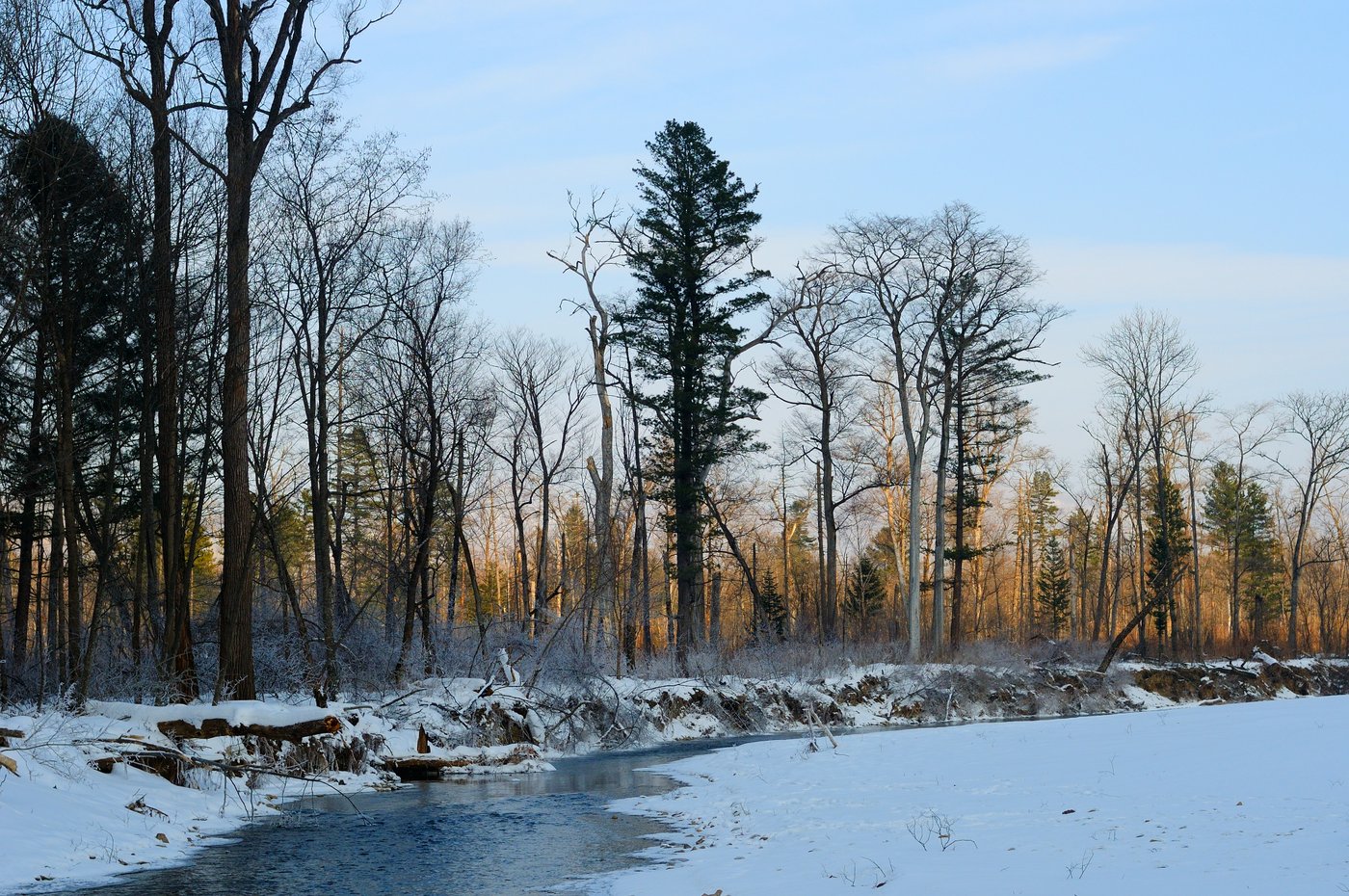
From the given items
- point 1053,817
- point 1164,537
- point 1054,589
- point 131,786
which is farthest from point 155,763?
point 1054,589

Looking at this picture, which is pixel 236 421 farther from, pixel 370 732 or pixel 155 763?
pixel 155 763

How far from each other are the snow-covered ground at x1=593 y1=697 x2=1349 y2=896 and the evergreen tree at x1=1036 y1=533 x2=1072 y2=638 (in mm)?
48284

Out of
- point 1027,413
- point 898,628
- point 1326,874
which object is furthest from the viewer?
point 898,628

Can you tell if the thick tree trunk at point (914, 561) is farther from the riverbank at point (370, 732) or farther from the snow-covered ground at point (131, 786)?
the snow-covered ground at point (131, 786)

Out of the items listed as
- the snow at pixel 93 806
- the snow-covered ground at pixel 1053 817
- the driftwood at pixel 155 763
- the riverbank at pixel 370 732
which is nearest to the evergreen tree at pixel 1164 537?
the riverbank at pixel 370 732

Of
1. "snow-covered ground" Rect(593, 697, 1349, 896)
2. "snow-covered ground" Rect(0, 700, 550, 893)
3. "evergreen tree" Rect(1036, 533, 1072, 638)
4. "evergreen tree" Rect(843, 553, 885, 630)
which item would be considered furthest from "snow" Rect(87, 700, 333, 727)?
"evergreen tree" Rect(1036, 533, 1072, 638)

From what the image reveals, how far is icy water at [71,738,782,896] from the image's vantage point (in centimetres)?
845

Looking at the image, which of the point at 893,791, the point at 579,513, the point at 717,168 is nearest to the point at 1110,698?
the point at 717,168

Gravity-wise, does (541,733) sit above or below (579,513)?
below

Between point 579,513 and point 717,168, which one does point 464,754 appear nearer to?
point 717,168

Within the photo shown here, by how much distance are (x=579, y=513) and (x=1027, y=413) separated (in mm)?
25789

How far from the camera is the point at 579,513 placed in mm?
60062

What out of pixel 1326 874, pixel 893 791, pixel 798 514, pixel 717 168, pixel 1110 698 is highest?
pixel 717 168

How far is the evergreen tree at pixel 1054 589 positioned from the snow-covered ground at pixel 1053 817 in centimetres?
4828
